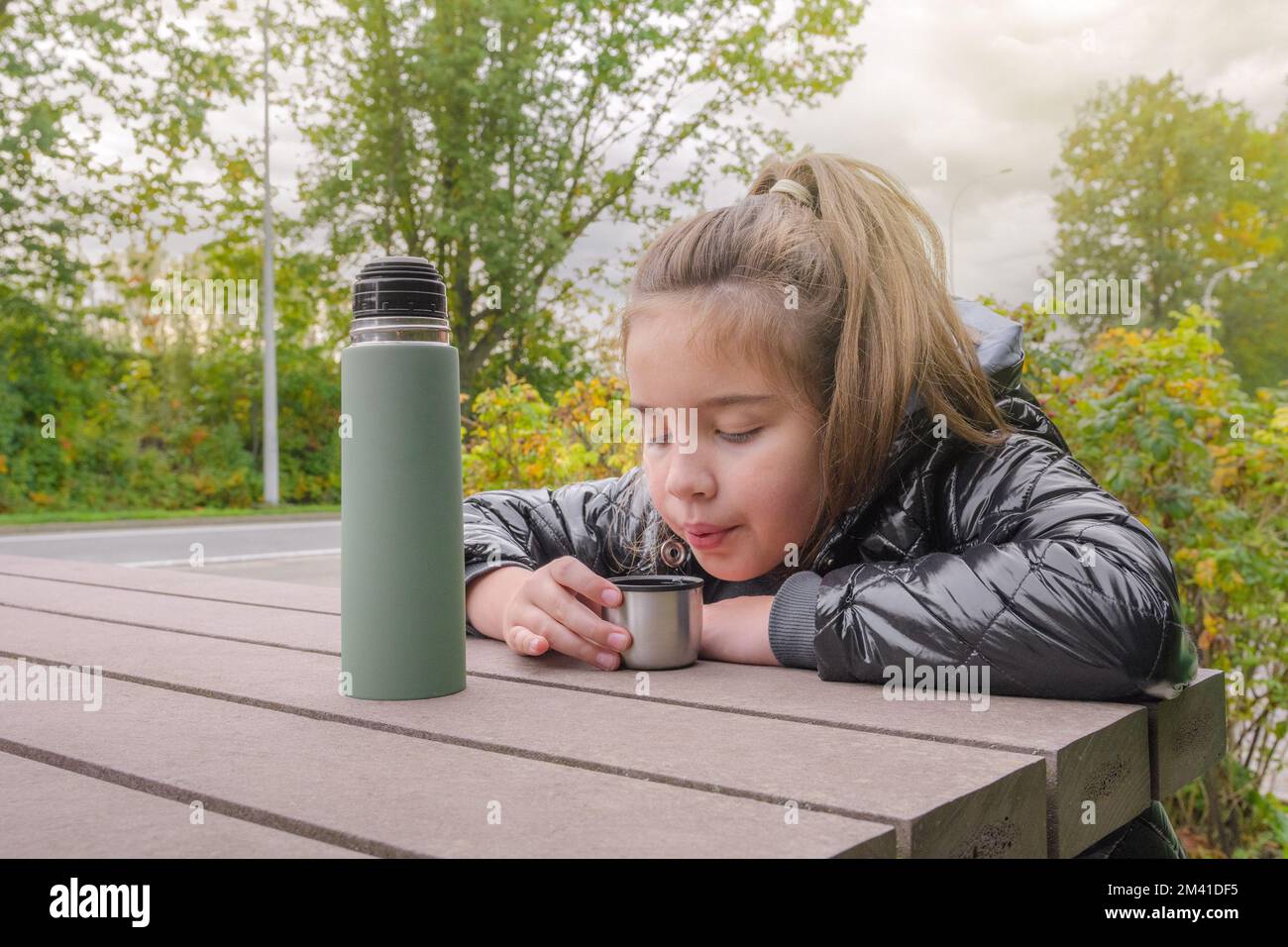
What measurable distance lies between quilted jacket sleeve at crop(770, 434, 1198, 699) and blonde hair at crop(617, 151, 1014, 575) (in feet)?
0.59

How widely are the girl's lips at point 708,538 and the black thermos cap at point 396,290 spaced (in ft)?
1.74

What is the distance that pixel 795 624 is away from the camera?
4.17ft

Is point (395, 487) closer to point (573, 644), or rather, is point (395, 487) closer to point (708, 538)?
point (573, 644)

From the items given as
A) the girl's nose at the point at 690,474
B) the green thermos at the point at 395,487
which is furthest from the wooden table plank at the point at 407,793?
the girl's nose at the point at 690,474

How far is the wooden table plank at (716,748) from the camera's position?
755mm

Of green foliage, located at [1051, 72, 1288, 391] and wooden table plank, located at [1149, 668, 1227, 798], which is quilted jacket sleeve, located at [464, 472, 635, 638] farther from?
green foliage, located at [1051, 72, 1288, 391]

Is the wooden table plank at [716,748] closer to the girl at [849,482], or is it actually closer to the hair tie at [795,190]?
the girl at [849,482]

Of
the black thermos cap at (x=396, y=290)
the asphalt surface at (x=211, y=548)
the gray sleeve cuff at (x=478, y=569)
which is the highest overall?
the black thermos cap at (x=396, y=290)

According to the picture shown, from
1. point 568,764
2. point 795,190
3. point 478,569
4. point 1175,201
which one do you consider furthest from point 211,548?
point 1175,201

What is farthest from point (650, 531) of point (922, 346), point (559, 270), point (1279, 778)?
point (559, 270)

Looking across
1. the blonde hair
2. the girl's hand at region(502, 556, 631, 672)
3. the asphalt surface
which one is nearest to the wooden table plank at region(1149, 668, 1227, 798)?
the blonde hair

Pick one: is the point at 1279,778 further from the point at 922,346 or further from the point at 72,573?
the point at 72,573

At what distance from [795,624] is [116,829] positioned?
2.51 feet

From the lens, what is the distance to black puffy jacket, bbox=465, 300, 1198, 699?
1098 millimetres
